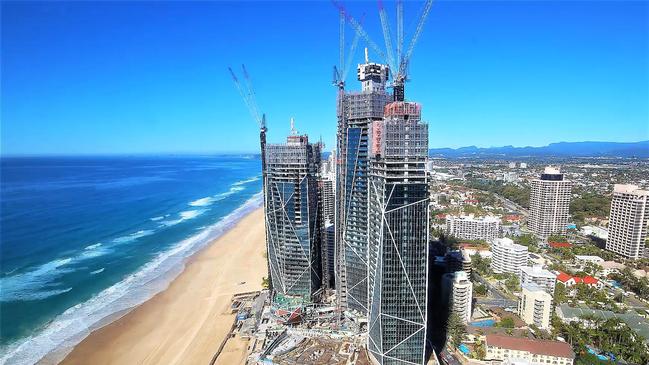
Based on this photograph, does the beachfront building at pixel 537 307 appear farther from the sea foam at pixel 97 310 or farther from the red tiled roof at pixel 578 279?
the sea foam at pixel 97 310

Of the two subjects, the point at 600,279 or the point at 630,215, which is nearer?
the point at 600,279

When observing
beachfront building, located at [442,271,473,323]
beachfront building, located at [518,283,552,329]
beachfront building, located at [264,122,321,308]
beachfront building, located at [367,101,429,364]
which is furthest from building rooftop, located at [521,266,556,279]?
beachfront building, located at [264,122,321,308]

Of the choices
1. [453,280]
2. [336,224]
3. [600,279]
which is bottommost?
[600,279]

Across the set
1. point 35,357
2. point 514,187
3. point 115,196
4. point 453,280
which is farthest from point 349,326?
point 514,187

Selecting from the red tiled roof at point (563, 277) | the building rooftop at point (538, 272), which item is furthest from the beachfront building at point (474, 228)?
the building rooftop at point (538, 272)

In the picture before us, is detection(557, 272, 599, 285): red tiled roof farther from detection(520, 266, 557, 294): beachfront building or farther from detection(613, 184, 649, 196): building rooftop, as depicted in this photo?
detection(613, 184, 649, 196): building rooftop

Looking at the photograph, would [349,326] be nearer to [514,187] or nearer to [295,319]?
[295,319]
